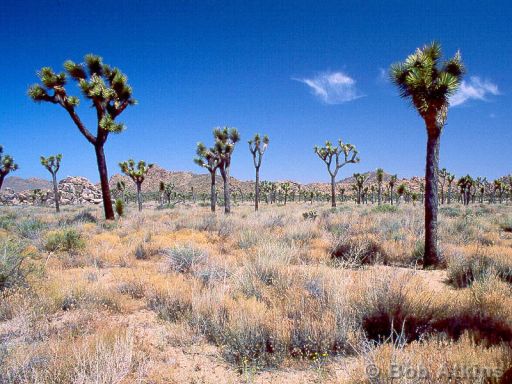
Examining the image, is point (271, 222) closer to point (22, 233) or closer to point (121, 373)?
point (22, 233)

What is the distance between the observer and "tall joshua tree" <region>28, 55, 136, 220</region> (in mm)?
15281

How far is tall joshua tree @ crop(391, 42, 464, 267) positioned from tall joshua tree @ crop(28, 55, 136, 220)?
14.2 meters

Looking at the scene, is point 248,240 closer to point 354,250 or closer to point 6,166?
point 354,250

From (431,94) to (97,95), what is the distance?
1534 cm

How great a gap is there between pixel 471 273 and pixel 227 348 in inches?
222

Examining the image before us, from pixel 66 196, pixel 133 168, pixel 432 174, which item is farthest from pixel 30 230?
pixel 66 196

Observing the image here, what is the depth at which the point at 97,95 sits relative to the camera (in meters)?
15.5

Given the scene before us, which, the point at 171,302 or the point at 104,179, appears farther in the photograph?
the point at 104,179

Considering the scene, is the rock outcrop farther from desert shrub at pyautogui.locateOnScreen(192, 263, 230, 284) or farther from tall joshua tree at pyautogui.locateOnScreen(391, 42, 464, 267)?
tall joshua tree at pyautogui.locateOnScreen(391, 42, 464, 267)

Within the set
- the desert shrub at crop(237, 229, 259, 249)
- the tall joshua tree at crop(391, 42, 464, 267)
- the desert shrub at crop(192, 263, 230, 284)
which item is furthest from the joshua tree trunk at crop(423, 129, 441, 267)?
A: the desert shrub at crop(192, 263, 230, 284)

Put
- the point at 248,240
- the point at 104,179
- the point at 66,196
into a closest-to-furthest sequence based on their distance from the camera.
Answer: the point at 248,240 < the point at 104,179 < the point at 66,196

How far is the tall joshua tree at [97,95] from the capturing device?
1528 centimetres

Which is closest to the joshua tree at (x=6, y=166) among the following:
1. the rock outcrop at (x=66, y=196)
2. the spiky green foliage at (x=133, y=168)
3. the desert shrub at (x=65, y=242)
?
the spiky green foliage at (x=133, y=168)

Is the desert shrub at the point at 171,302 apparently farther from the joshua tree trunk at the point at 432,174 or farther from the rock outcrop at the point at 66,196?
the rock outcrop at the point at 66,196
